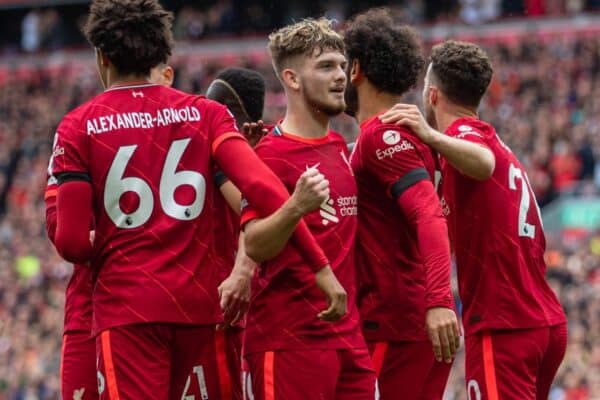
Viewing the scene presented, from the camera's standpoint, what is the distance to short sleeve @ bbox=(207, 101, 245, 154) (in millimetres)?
6195

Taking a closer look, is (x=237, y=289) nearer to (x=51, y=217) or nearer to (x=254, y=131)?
(x=51, y=217)

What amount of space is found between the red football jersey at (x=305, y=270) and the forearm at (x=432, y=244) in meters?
0.28

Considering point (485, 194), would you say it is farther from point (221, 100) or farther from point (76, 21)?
point (76, 21)

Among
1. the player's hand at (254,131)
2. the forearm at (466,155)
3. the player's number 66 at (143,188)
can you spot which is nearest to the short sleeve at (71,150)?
the player's number 66 at (143,188)

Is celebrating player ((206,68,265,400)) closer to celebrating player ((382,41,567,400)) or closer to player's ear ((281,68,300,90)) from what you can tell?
player's ear ((281,68,300,90))

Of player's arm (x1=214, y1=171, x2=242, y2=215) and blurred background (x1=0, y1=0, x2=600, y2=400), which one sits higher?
player's arm (x1=214, y1=171, x2=242, y2=215)

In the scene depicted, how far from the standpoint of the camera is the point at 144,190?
6.19 metres

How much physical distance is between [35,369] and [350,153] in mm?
14907

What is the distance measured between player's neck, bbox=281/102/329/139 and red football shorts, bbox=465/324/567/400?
1.28m

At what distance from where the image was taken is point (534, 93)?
96.3 ft

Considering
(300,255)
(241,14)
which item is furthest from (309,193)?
(241,14)

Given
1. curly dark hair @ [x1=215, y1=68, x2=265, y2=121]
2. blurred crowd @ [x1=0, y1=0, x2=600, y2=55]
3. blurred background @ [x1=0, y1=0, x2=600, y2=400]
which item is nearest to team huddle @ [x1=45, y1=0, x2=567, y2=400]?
curly dark hair @ [x1=215, y1=68, x2=265, y2=121]

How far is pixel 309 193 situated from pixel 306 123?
2.28ft

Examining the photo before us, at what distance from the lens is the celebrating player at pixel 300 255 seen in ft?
20.4
